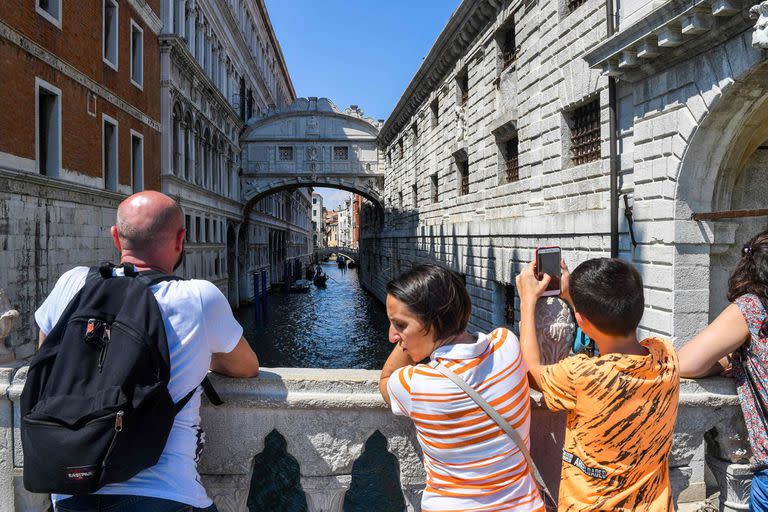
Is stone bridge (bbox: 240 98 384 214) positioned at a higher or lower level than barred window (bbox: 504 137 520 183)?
higher

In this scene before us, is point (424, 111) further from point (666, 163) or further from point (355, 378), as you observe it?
point (355, 378)

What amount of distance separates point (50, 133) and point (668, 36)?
413 inches

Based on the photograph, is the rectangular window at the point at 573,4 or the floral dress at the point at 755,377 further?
the rectangular window at the point at 573,4

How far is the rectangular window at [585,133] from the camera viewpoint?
8.00 metres

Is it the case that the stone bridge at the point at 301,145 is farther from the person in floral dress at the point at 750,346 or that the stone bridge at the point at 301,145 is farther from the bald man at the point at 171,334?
the person in floral dress at the point at 750,346

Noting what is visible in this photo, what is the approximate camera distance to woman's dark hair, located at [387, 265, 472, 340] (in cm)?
155

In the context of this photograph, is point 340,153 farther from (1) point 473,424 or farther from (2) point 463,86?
(1) point 473,424

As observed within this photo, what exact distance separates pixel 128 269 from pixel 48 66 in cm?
1016

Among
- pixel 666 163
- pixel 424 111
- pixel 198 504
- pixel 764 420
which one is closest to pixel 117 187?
pixel 424 111

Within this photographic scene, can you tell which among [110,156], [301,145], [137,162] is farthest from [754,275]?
[301,145]

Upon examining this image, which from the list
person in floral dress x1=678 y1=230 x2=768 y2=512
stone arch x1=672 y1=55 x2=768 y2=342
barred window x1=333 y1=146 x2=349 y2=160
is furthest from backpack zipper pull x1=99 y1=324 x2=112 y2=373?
barred window x1=333 y1=146 x2=349 y2=160

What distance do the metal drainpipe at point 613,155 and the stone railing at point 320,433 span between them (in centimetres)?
530

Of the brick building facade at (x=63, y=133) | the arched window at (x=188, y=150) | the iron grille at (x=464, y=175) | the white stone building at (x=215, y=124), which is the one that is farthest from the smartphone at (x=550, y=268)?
the arched window at (x=188, y=150)

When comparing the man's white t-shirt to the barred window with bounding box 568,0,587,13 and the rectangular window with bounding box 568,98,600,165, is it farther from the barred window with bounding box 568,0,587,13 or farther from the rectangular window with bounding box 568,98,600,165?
the barred window with bounding box 568,0,587,13
